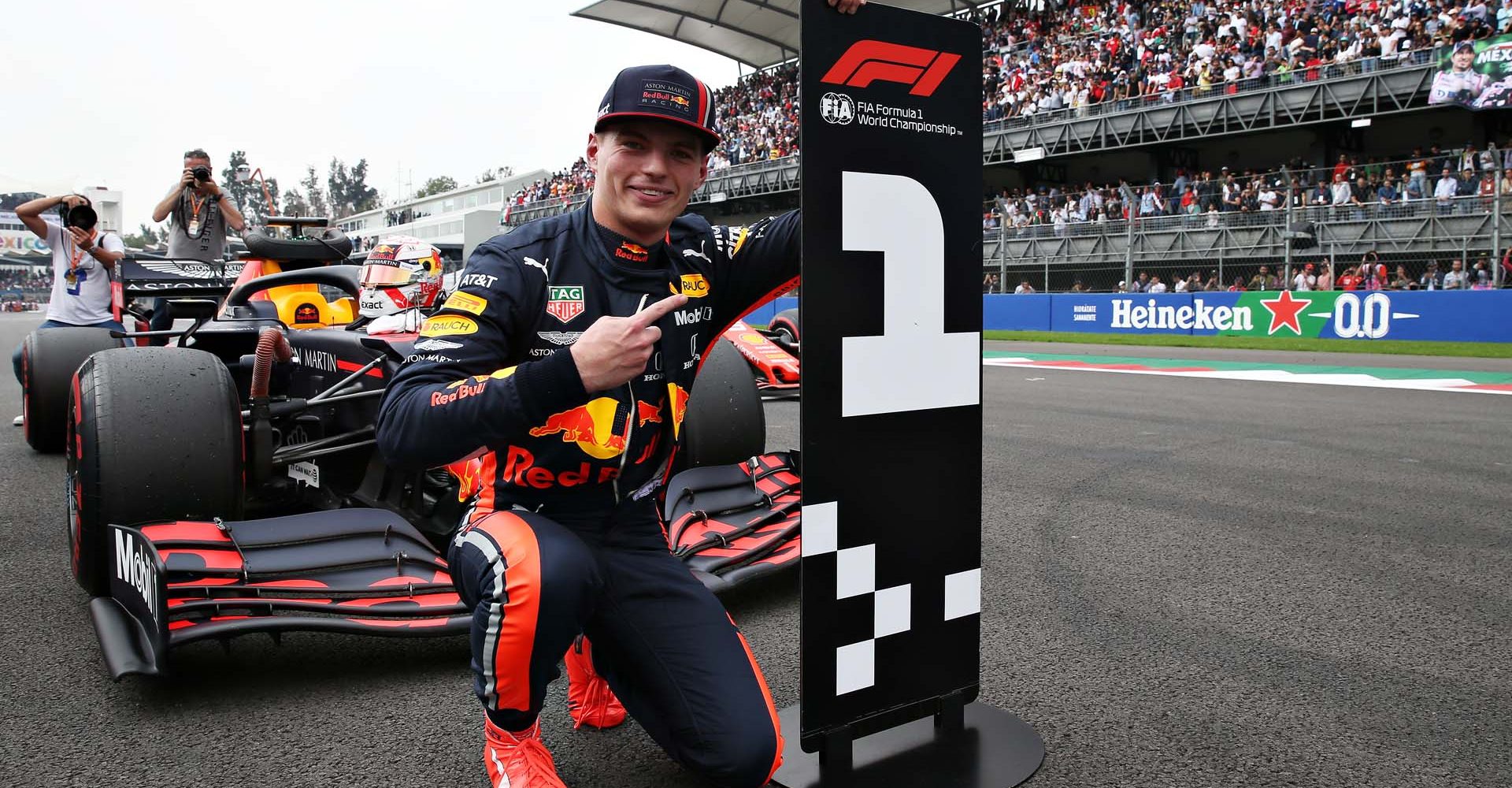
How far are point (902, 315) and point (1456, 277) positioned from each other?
13715mm

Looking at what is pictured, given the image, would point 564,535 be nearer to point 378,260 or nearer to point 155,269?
point 378,260

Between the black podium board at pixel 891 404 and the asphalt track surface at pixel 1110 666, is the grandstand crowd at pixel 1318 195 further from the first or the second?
the black podium board at pixel 891 404

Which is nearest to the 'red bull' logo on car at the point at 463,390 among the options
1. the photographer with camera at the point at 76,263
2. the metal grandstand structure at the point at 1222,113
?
the photographer with camera at the point at 76,263

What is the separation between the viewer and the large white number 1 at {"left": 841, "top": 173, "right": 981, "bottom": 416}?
1.93 metres

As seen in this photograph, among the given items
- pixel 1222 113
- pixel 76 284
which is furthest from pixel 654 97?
pixel 1222 113

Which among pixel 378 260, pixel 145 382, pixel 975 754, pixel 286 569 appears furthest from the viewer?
pixel 378 260

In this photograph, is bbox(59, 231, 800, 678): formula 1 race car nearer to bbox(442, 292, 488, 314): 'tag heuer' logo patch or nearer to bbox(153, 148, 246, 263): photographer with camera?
bbox(442, 292, 488, 314): 'tag heuer' logo patch

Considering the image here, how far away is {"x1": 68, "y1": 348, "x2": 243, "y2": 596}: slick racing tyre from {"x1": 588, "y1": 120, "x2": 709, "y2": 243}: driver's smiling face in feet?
5.27

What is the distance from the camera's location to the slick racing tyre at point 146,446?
2773 mm

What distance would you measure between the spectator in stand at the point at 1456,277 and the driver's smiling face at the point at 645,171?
539 inches


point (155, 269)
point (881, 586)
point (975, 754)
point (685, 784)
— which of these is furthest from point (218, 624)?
point (155, 269)

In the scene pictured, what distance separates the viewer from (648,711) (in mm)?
1994

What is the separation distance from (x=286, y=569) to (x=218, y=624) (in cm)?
30

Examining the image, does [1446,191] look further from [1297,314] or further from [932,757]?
[932,757]
